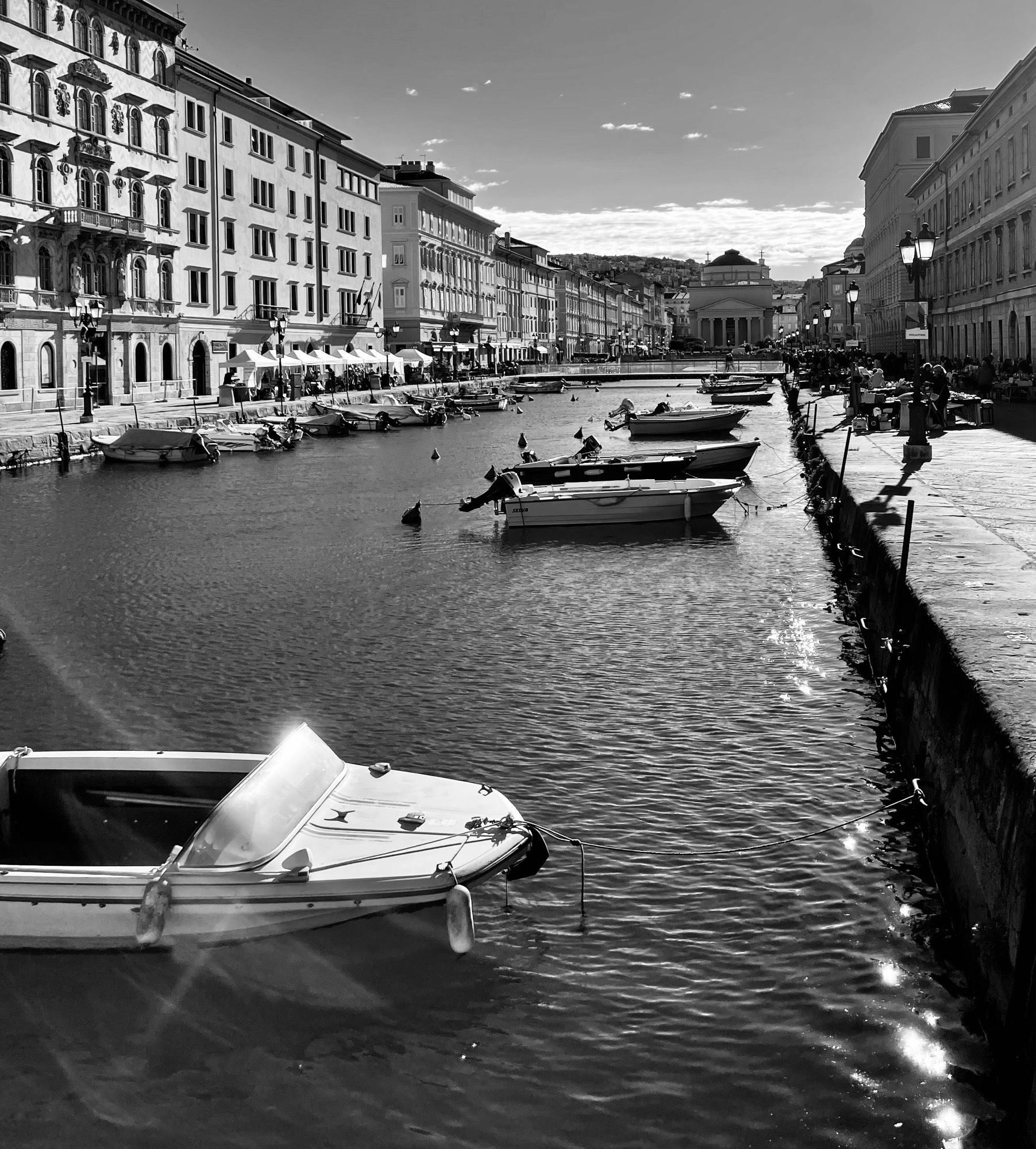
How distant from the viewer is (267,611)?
1994 centimetres

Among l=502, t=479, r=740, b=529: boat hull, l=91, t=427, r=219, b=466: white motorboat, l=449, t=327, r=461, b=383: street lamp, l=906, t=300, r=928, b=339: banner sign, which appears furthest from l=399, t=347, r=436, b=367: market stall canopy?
l=502, t=479, r=740, b=529: boat hull

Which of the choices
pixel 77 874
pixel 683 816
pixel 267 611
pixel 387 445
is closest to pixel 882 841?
pixel 683 816

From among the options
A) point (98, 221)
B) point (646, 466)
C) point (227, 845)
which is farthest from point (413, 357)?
point (227, 845)

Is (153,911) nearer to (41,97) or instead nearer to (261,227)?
(41,97)

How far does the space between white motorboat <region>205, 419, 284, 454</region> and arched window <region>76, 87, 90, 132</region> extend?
17.6 metres

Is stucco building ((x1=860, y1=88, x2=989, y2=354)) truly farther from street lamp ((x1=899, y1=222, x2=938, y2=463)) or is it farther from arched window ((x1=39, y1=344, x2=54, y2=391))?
street lamp ((x1=899, y1=222, x2=938, y2=463))

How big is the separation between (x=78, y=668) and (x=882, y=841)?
33.5ft

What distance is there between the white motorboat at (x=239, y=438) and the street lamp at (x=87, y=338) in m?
4.95

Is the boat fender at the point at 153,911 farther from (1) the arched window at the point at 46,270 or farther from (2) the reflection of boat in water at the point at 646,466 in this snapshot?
(1) the arched window at the point at 46,270

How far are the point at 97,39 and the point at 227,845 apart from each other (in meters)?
63.3

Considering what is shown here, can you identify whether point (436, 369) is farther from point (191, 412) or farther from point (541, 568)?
point (541, 568)

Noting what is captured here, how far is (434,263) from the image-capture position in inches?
4712

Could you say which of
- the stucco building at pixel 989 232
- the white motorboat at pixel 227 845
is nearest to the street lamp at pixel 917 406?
the white motorboat at pixel 227 845

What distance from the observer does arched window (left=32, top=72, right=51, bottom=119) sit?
2288 inches
